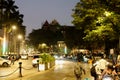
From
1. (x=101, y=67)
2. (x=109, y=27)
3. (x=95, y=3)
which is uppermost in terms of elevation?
(x=95, y=3)

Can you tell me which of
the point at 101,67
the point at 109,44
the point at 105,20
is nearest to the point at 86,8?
the point at 105,20

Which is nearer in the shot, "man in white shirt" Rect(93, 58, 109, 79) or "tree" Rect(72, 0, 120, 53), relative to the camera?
"man in white shirt" Rect(93, 58, 109, 79)

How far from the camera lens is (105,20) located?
38188mm

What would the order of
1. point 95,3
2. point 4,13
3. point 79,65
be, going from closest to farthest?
point 79,65
point 95,3
point 4,13

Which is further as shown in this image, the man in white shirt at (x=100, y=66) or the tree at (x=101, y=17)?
the tree at (x=101, y=17)

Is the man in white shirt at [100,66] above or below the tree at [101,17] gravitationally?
below

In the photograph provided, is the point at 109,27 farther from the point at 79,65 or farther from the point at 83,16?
the point at 79,65

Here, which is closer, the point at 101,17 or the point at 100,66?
the point at 100,66

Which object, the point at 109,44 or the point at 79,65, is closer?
the point at 79,65

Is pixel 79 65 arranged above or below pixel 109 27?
below


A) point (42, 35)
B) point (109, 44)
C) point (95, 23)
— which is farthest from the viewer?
point (42, 35)

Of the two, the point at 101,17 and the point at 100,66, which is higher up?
the point at 101,17

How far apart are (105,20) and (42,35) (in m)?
126

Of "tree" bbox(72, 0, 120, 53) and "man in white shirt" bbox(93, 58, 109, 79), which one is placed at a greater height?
"tree" bbox(72, 0, 120, 53)
